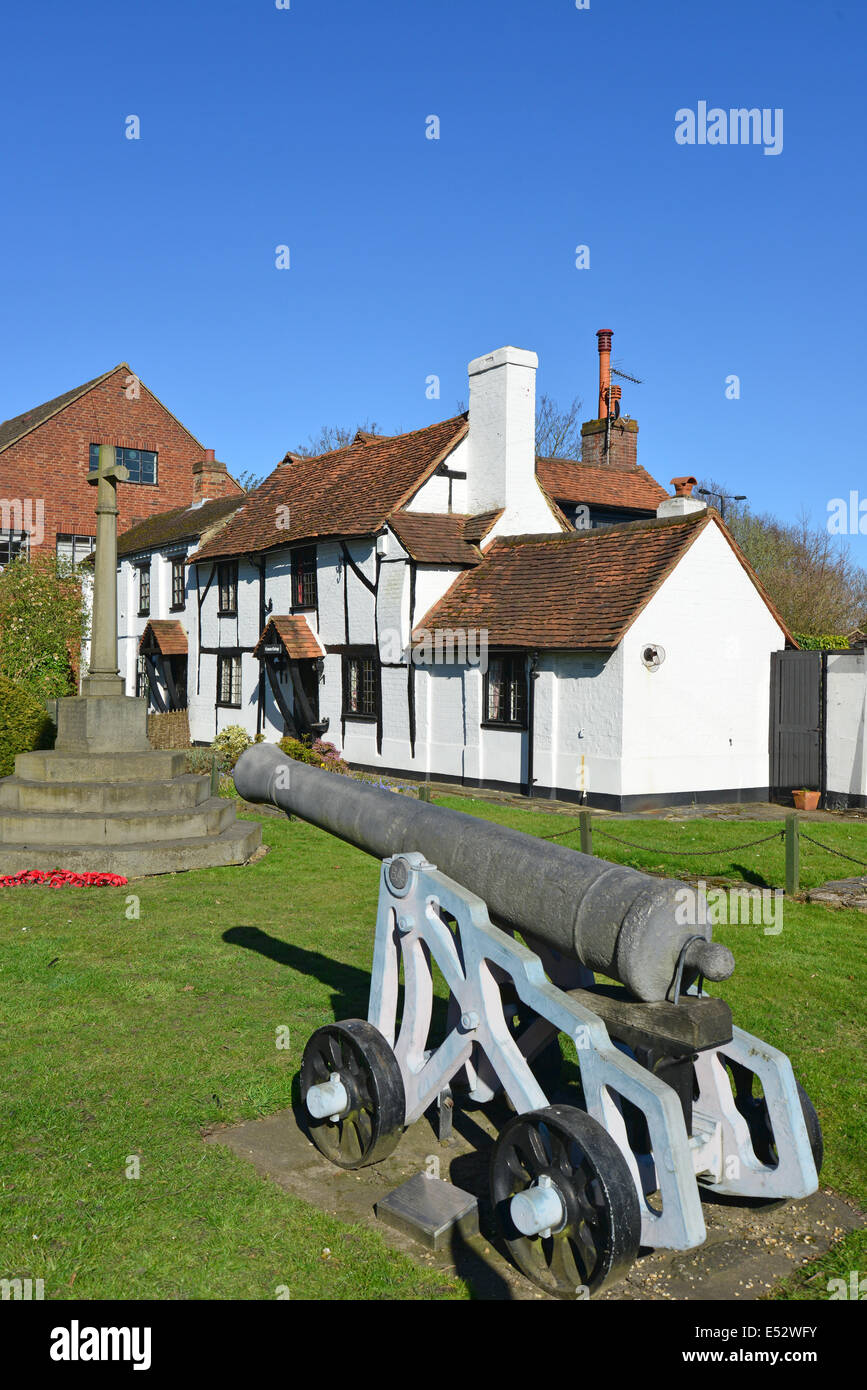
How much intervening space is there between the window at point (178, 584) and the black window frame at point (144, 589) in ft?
5.51

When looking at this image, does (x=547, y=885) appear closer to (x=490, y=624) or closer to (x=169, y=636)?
(x=490, y=624)

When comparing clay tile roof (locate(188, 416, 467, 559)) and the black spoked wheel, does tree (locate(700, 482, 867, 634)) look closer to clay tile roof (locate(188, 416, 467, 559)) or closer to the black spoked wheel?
clay tile roof (locate(188, 416, 467, 559))

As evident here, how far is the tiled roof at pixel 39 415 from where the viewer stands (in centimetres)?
3616

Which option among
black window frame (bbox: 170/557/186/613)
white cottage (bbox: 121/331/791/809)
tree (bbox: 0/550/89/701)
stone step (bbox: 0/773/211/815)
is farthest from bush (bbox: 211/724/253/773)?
stone step (bbox: 0/773/211/815)

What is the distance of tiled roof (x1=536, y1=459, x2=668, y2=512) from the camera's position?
31.5 metres

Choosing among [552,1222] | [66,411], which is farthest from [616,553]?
[66,411]

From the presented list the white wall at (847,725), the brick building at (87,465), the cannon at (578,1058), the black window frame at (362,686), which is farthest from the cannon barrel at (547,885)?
the brick building at (87,465)

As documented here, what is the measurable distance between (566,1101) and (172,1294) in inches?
81.7

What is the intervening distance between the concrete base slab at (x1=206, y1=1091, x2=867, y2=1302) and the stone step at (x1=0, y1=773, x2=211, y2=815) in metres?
7.60

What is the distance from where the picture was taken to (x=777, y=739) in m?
19.9

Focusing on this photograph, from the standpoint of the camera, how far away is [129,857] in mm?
11734

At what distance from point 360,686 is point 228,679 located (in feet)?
20.3
